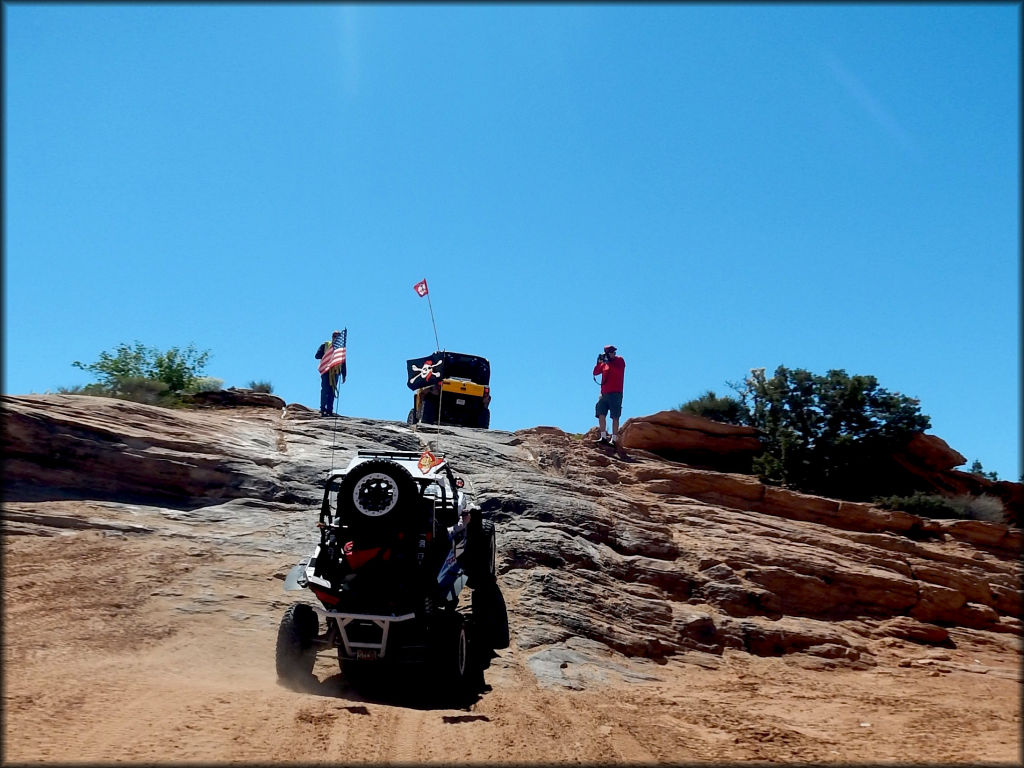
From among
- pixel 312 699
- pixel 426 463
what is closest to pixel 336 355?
pixel 426 463

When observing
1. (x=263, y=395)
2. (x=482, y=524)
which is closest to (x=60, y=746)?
(x=482, y=524)

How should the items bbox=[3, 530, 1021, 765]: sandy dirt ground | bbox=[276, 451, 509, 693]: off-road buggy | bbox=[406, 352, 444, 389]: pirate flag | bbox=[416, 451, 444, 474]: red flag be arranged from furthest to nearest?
1. bbox=[406, 352, 444, 389]: pirate flag
2. bbox=[416, 451, 444, 474]: red flag
3. bbox=[276, 451, 509, 693]: off-road buggy
4. bbox=[3, 530, 1021, 765]: sandy dirt ground

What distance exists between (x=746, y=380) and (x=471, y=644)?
17.1 meters

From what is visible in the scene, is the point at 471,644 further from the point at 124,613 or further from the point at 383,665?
the point at 124,613

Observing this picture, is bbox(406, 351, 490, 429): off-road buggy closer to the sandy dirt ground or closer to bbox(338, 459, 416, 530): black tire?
the sandy dirt ground

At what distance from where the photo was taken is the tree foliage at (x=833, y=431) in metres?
20.7

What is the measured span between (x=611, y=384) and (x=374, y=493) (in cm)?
1154

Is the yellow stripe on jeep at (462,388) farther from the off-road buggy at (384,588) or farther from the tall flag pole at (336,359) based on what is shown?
the off-road buggy at (384,588)

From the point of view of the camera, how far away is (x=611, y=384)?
2033 cm

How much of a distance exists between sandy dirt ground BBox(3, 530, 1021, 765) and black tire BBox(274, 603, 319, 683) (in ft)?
0.57

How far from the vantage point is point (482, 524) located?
11.9m

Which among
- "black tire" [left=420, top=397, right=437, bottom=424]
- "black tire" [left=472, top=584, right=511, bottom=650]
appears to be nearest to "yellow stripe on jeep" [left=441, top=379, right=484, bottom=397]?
"black tire" [left=420, top=397, right=437, bottom=424]

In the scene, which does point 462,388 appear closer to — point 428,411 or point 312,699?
point 428,411

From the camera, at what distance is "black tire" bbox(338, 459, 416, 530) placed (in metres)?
9.45
